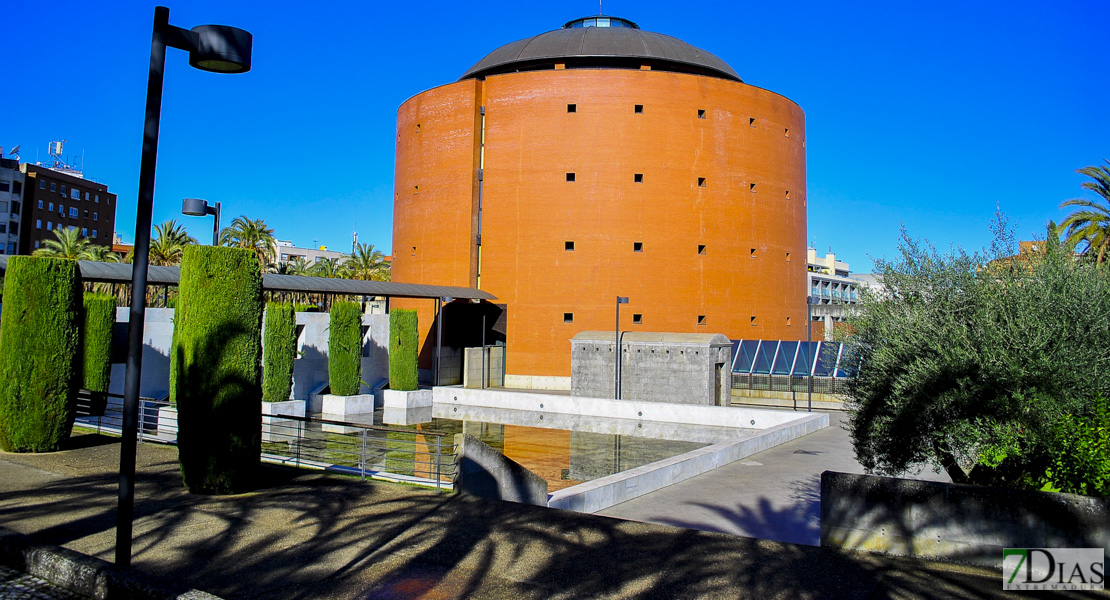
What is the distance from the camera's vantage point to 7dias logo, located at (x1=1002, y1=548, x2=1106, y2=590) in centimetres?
520

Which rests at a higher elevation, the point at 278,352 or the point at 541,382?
the point at 278,352

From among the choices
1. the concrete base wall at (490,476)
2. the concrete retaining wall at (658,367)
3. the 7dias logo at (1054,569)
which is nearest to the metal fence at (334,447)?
the concrete base wall at (490,476)

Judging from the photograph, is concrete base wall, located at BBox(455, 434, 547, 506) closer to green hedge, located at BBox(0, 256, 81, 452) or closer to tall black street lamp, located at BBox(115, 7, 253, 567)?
tall black street lamp, located at BBox(115, 7, 253, 567)

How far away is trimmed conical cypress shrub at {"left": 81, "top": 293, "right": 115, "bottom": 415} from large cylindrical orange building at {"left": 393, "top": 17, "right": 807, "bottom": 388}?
17.9 meters

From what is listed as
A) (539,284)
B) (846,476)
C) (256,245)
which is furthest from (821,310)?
(846,476)

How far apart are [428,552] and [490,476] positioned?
285 centimetres

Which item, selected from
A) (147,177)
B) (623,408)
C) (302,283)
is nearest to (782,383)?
(623,408)

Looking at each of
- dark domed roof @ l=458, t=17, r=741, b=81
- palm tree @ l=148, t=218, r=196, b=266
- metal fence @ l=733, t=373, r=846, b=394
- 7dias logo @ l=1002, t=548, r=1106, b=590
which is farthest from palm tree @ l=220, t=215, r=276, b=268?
7dias logo @ l=1002, t=548, r=1106, b=590

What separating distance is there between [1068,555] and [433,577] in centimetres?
487

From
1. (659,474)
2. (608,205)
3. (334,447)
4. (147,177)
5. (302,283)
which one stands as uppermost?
(608,205)

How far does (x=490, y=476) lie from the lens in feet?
29.6

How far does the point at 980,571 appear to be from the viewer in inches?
217

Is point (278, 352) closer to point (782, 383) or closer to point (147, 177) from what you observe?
point (147, 177)

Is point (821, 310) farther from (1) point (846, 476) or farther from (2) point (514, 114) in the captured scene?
(1) point (846, 476)
